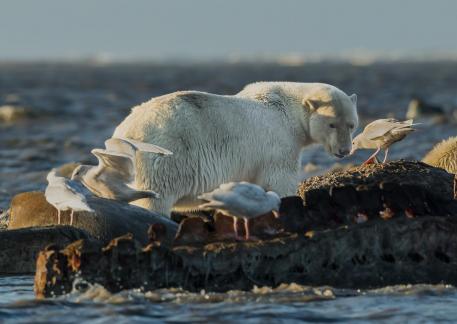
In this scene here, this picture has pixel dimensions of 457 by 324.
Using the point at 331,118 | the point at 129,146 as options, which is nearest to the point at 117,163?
the point at 129,146

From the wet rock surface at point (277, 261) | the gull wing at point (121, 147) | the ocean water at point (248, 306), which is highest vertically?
the gull wing at point (121, 147)

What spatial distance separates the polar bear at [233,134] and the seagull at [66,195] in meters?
0.68

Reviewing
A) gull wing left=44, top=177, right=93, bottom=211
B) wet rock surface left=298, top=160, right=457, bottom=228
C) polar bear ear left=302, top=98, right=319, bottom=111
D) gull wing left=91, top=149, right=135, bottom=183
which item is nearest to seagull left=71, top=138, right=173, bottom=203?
gull wing left=91, top=149, right=135, bottom=183

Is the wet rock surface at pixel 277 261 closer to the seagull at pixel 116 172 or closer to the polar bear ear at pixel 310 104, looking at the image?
the seagull at pixel 116 172

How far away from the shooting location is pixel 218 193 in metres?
9.09

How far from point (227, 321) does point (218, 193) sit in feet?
3.49

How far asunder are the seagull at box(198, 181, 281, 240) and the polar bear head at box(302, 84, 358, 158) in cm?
303

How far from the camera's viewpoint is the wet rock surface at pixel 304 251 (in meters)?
8.85

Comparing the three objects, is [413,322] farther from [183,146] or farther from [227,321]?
[183,146]

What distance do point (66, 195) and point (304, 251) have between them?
2.32 m

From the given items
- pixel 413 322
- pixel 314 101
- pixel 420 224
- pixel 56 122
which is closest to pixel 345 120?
pixel 314 101

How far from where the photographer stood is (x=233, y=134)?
1162 cm

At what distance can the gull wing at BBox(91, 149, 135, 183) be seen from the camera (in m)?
10.5

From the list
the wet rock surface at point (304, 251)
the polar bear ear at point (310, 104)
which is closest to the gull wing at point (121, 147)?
the wet rock surface at point (304, 251)
